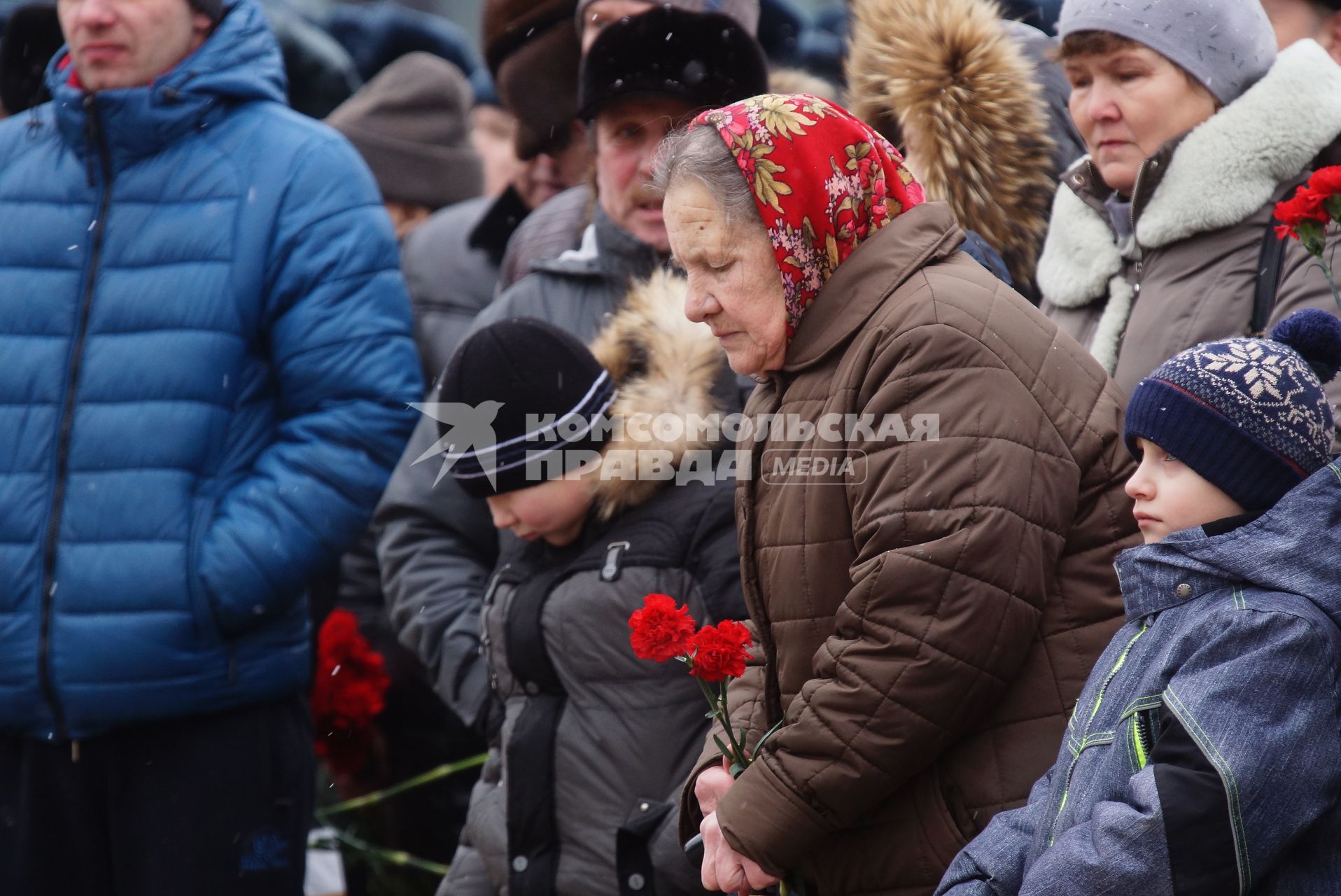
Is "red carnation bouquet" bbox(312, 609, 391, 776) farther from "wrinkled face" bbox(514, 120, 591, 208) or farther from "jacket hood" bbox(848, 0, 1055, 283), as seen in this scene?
"jacket hood" bbox(848, 0, 1055, 283)

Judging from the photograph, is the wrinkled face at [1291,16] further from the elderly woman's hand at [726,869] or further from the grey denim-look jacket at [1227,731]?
the elderly woman's hand at [726,869]

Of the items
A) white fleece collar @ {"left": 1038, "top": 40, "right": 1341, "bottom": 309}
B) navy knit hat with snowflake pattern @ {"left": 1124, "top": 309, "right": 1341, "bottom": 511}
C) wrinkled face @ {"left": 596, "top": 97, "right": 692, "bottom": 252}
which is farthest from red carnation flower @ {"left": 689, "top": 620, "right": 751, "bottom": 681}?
wrinkled face @ {"left": 596, "top": 97, "right": 692, "bottom": 252}

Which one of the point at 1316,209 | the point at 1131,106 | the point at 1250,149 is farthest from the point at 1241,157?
the point at 1316,209

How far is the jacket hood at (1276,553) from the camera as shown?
1872 millimetres

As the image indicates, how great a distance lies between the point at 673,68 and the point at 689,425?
97cm

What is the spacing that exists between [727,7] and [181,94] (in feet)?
4.34

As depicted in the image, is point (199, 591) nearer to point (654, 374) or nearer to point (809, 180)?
point (654, 374)

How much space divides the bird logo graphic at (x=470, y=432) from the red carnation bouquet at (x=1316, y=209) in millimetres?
Answer: 1567

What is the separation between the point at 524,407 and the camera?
3.17 metres

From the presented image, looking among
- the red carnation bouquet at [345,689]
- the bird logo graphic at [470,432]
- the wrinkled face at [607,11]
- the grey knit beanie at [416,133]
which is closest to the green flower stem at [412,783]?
the red carnation bouquet at [345,689]

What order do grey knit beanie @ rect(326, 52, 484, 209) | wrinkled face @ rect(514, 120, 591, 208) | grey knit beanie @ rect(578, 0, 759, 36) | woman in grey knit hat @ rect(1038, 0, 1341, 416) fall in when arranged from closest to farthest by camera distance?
woman in grey knit hat @ rect(1038, 0, 1341, 416) < grey knit beanie @ rect(578, 0, 759, 36) < wrinkled face @ rect(514, 120, 591, 208) < grey knit beanie @ rect(326, 52, 484, 209)

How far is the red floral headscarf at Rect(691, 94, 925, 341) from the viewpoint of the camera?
2.39m

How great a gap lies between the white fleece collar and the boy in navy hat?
2.51ft

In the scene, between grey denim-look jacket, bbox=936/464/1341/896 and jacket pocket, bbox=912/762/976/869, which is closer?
grey denim-look jacket, bbox=936/464/1341/896
